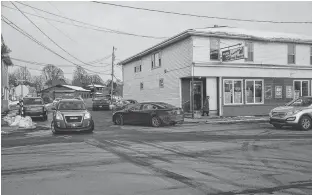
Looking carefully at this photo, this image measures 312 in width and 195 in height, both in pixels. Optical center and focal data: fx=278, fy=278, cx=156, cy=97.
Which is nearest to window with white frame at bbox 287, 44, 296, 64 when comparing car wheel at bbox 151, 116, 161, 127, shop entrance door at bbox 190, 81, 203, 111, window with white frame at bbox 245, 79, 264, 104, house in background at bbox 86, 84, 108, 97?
window with white frame at bbox 245, 79, 264, 104

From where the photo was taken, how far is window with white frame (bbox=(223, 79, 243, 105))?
21.5 metres

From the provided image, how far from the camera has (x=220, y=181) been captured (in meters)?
5.23

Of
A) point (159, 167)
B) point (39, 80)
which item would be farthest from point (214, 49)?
point (39, 80)

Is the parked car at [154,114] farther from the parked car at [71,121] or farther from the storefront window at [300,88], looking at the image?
the storefront window at [300,88]

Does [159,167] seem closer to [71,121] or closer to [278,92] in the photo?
[71,121]

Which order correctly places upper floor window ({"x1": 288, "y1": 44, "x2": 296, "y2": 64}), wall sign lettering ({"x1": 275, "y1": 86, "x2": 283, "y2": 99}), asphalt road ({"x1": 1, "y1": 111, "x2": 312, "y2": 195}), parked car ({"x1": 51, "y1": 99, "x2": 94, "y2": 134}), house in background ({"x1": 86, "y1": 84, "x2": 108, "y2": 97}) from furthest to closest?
house in background ({"x1": 86, "y1": 84, "x2": 108, "y2": 97})
upper floor window ({"x1": 288, "y1": 44, "x2": 296, "y2": 64})
wall sign lettering ({"x1": 275, "y1": 86, "x2": 283, "y2": 99})
parked car ({"x1": 51, "y1": 99, "x2": 94, "y2": 134})
asphalt road ({"x1": 1, "y1": 111, "x2": 312, "y2": 195})

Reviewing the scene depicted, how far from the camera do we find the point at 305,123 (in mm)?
13094

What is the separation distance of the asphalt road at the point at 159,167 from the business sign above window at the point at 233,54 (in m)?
9.81

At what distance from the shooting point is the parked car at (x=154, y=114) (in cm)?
1506

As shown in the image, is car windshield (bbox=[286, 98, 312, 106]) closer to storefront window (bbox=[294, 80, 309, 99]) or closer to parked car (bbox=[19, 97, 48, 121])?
storefront window (bbox=[294, 80, 309, 99])

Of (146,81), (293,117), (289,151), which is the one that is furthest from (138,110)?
(146,81)

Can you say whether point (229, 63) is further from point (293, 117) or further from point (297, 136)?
point (297, 136)

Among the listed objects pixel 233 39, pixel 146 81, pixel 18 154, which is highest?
pixel 233 39

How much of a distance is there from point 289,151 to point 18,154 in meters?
7.95
